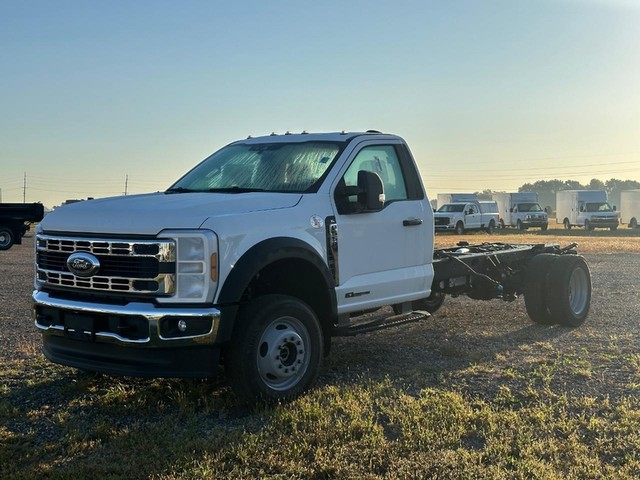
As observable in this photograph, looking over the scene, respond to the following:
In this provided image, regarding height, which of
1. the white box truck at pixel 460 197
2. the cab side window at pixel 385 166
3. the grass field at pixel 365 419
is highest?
the white box truck at pixel 460 197

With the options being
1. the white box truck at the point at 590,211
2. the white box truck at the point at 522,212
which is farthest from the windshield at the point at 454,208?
the white box truck at the point at 590,211

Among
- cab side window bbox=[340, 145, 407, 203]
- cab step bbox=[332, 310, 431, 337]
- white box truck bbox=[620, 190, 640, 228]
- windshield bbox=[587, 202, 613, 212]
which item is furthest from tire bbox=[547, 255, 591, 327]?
white box truck bbox=[620, 190, 640, 228]

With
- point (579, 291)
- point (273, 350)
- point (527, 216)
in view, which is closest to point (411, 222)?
point (273, 350)

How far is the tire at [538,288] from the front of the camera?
933 centimetres

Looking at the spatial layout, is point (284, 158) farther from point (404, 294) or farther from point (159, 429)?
point (159, 429)

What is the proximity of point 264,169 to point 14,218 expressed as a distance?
844 inches

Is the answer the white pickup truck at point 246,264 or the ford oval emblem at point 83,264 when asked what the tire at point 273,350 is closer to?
the white pickup truck at point 246,264

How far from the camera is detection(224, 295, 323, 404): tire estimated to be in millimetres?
5375

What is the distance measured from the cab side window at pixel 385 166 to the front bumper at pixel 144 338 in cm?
226

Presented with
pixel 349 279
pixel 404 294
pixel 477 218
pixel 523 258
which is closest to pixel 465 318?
pixel 523 258

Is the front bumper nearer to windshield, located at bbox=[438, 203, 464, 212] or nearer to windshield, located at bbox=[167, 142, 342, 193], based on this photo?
windshield, located at bbox=[167, 142, 342, 193]

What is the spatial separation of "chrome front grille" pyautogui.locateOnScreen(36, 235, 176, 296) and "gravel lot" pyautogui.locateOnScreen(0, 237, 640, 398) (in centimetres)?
209

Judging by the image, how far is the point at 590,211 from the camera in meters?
45.4

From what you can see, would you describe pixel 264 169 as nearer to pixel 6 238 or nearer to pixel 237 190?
pixel 237 190
